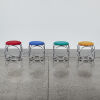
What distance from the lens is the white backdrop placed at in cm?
Answer: 570

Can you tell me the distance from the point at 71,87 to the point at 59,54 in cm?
215

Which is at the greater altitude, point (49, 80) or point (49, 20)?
point (49, 20)

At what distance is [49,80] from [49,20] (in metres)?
2.61

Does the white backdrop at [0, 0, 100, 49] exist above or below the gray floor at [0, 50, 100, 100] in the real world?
above

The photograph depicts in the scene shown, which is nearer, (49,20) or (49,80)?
(49,80)

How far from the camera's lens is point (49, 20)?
5.80 meters

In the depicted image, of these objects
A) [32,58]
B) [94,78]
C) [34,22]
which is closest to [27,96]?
[94,78]

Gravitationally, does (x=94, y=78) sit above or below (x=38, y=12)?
below

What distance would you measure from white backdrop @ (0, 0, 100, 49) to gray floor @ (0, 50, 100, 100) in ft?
3.70

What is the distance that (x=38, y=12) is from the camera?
575 cm

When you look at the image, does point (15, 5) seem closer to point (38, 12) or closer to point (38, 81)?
point (38, 12)

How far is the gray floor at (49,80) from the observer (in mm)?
3176

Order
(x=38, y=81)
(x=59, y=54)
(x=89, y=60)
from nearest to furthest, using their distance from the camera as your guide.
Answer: (x=38, y=81)
(x=89, y=60)
(x=59, y=54)

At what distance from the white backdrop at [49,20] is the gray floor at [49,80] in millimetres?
1127
